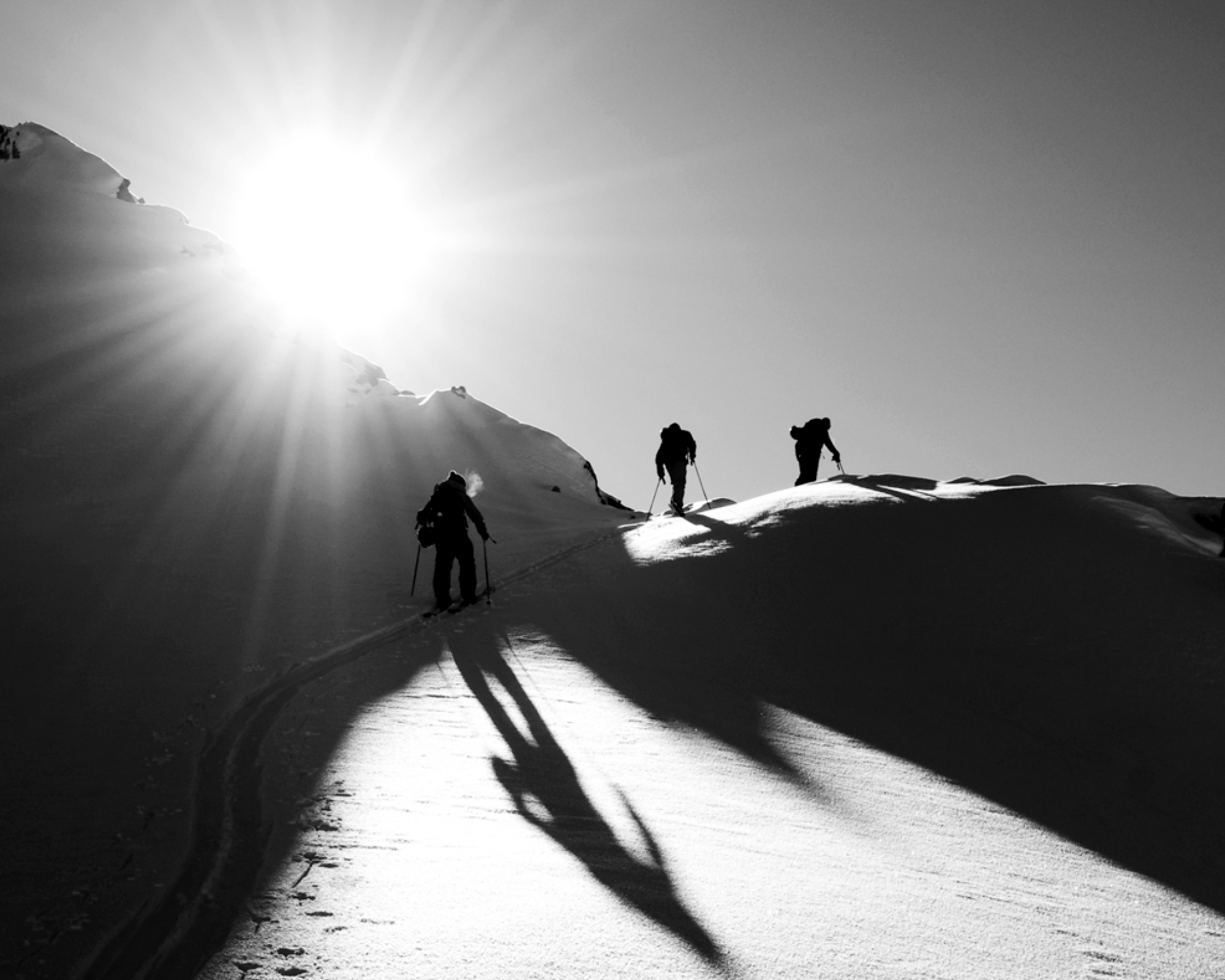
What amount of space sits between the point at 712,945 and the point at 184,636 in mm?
8039

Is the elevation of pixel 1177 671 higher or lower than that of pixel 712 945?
higher

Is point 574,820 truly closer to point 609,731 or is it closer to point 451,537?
point 609,731

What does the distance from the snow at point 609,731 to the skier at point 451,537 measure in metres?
0.74

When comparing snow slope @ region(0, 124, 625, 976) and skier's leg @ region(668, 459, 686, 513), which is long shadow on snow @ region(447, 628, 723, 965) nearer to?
snow slope @ region(0, 124, 625, 976)

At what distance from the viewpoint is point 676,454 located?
65.0 ft

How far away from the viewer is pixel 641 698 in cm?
834

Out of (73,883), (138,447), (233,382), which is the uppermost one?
(233,382)

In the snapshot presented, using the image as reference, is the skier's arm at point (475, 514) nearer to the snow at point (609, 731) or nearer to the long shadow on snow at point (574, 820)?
the snow at point (609, 731)

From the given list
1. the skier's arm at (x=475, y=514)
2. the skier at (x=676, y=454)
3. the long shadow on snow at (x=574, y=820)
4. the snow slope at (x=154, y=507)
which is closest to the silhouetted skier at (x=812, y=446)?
the skier at (x=676, y=454)

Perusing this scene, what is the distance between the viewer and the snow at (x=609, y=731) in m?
3.61

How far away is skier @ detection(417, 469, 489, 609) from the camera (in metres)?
12.7

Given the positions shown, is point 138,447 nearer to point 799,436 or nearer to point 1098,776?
point 799,436

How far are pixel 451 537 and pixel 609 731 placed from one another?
21.6 feet

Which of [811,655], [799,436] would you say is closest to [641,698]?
[811,655]
